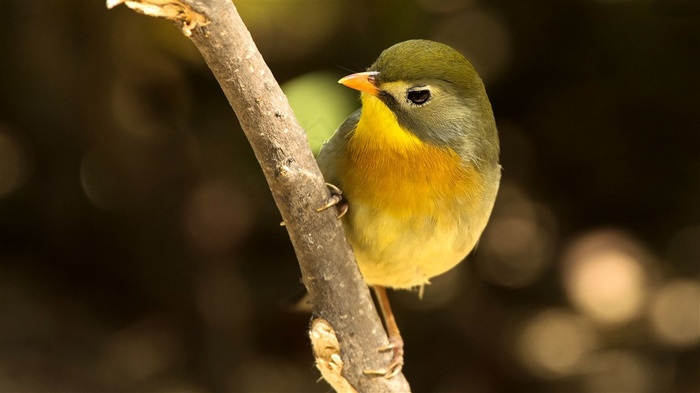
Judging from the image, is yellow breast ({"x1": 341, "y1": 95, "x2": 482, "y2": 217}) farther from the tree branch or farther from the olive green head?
the tree branch

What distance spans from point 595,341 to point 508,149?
121cm

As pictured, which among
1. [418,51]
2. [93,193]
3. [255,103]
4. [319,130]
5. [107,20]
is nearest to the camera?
[255,103]

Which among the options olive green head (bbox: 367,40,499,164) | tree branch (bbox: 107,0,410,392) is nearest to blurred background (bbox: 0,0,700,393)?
olive green head (bbox: 367,40,499,164)

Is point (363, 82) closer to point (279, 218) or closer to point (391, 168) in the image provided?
point (391, 168)

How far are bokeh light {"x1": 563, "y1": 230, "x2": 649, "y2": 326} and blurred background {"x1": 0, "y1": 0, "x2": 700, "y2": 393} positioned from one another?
11 mm

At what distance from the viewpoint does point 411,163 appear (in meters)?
2.67

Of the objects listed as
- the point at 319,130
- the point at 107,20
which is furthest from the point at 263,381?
the point at 107,20

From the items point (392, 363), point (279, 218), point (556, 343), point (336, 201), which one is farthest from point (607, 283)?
point (336, 201)

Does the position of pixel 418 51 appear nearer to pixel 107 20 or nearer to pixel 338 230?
pixel 338 230

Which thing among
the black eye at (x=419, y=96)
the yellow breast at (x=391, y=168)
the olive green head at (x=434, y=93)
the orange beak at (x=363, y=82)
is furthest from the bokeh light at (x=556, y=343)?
the orange beak at (x=363, y=82)

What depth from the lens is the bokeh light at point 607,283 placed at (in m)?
4.83

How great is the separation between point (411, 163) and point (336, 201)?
1.17 feet

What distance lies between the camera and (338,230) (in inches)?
96.0

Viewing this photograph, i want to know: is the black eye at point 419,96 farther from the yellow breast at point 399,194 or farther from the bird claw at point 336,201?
the bird claw at point 336,201
